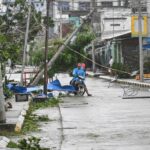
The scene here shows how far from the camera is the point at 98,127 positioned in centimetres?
1580

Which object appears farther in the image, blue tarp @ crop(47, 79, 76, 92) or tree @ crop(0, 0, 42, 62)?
tree @ crop(0, 0, 42, 62)

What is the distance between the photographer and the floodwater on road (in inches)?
496

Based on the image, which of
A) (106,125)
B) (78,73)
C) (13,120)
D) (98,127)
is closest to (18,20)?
(78,73)

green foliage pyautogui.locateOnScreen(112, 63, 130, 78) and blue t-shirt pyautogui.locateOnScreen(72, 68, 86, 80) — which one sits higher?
blue t-shirt pyautogui.locateOnScreen(72, 68, 86, 80)

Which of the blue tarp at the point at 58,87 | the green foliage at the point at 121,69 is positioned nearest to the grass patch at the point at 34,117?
the blue tarp at the point at 58,87

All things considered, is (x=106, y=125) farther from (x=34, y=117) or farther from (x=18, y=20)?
(x=18, y=20)

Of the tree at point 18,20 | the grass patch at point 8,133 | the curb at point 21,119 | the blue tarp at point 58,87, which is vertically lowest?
the blue tarp at point 58,87

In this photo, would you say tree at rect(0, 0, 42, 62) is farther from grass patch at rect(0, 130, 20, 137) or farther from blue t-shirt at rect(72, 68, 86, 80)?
grass patch at rect(0, 130, 20, 137)

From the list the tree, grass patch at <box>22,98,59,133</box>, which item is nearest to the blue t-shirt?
grass patch at <box>22,98,59,133</box>

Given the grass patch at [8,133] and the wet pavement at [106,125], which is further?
the grass patch at [8,133]

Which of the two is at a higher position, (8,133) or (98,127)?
(8,133)

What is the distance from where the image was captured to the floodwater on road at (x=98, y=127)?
41.4 ft

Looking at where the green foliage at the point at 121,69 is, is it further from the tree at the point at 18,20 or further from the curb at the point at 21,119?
the curb at the point at 21,119

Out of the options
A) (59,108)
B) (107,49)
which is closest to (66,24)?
(107,49)
